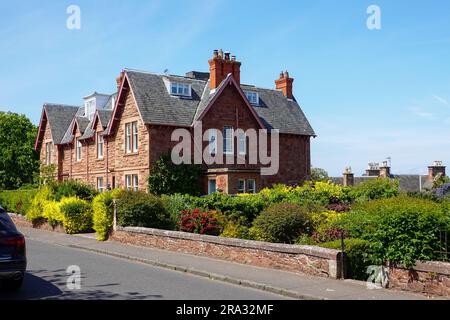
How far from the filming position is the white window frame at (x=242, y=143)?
112 ft

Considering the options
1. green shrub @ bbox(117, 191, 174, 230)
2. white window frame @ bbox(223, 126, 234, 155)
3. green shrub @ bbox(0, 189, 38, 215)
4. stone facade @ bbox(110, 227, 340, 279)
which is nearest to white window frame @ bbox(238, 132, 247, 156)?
white window frame @ bbox(223, 126, 234, 155)

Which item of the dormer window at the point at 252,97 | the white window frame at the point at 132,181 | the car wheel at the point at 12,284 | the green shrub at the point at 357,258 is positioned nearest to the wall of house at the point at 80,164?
the white window frame at the point at 132,181

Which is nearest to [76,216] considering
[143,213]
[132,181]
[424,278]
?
[143,213]

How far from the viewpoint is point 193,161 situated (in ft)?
106

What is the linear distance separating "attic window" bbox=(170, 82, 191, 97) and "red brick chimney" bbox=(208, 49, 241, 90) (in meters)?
1.61

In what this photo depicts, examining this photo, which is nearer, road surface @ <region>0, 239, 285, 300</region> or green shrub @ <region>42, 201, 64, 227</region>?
road surface @ <region>0, 239, 285, 300</region>

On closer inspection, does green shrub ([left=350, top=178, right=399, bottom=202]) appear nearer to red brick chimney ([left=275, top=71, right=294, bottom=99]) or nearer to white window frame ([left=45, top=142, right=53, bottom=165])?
red brick chimney ([left=275, top=71, right=294, bottom=99])

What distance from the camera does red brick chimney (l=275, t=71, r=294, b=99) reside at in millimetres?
41469

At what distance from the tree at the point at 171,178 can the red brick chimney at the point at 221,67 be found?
21.2ft

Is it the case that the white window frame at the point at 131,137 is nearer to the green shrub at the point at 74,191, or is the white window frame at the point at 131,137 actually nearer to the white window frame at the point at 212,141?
the white window frame at the point at 212,141

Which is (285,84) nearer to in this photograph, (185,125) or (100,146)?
(185,125)

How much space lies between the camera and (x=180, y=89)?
3425cm

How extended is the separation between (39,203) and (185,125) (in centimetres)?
956
